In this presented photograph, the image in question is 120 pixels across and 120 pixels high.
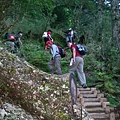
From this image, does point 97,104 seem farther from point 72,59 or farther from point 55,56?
point 55,56

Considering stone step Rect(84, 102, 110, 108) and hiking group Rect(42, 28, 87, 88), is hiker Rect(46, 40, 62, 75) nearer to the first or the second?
hiking group Rect(42, 28, 87, 88)

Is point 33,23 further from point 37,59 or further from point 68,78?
point 68,78

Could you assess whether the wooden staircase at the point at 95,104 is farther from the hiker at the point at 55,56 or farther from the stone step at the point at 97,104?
the hiker at the point at 55,56

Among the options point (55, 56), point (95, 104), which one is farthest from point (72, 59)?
point (95, 104)

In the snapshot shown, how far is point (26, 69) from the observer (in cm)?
445

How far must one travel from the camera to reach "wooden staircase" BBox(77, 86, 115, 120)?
23.6ft

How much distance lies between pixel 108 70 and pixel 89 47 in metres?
2.68

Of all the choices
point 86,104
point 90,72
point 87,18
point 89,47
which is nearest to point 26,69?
point 86,104

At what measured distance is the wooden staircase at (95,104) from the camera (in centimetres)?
719

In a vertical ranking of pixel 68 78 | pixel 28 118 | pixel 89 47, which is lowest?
pixel 28 118

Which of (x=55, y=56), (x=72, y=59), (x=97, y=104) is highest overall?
(x=55, y=56)

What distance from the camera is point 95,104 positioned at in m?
A: 7.63

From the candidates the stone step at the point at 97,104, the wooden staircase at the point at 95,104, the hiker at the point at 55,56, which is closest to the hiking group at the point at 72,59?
the hiker at the point at 55,56

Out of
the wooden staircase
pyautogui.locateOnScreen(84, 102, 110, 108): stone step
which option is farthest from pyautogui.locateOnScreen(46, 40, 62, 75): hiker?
pyautogui.locateOnScreen(84, 102, 110, 108): stone step
